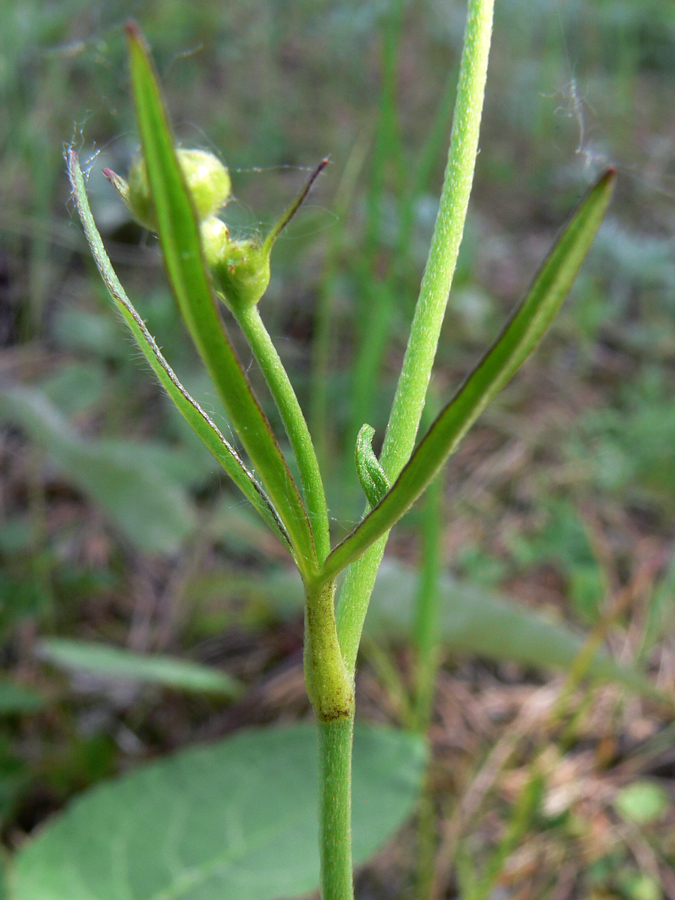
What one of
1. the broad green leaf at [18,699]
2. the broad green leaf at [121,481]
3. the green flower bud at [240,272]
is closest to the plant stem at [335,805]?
the green flower bud at [240,272]

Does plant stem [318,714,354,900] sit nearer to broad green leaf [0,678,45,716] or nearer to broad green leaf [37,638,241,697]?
broad green leaf [37,638,241,697]

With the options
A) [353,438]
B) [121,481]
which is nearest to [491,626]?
[353,438]

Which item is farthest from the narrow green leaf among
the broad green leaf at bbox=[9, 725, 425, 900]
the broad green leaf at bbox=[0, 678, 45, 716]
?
the broad green leaf at bbox=[0, 678, 45, 716]

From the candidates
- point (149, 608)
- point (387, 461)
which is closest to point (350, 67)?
point (149, 608)

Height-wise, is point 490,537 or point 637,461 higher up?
point 637,461

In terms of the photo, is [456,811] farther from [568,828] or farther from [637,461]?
[637,461]

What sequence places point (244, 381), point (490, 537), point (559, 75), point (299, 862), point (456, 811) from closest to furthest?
point (244, 381) → point (299, 862) → point (456, 811) → point (490, 537) → point (559, 75)

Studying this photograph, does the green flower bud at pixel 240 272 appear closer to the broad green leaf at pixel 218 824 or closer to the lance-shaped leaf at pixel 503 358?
the lance-shaped leaf at pixel 503 358
